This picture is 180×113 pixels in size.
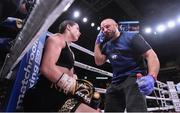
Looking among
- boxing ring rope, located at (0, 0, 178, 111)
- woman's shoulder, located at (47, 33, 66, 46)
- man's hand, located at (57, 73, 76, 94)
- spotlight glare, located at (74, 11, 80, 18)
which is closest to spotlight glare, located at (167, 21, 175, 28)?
spotlight glare, located at (74, 11, 80, 18)

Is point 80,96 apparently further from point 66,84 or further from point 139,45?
point 139,45

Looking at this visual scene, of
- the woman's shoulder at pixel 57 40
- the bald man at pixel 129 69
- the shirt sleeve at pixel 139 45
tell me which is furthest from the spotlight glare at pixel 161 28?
the woman's shoulder at pixel 57 40

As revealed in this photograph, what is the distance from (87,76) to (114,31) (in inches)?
294

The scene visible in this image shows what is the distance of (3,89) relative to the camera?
1108mm

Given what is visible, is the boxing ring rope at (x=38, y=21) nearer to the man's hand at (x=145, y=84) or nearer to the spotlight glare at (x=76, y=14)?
the man's hand at (x=145, y=84)

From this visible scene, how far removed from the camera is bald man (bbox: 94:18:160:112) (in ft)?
4.18

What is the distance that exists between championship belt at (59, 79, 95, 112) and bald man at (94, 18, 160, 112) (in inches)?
14.3

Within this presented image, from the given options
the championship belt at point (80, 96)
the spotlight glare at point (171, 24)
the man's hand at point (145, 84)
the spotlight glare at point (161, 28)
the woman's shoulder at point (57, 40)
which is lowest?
the championship belt at point (80, 96)

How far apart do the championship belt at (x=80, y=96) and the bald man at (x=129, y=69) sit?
0.36m

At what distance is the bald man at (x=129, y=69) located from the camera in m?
1.27

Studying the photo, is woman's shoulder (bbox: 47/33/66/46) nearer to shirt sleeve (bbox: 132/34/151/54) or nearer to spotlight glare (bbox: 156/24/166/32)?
shirt sleeve (bbox: 132/34/151/54)

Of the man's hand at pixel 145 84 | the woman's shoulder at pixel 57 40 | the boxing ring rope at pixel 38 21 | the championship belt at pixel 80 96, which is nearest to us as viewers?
the boxing ring rope at pixel 38 21

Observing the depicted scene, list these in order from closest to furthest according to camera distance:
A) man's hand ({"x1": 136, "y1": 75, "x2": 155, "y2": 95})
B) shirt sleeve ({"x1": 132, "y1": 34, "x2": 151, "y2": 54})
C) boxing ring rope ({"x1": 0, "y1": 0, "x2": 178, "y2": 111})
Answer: boxing ring rope ({"x1": 0, "y1": 0, "x2": 178, "y2": 111}), man's hand ({"x1": 136, "y1": 75, "x2": 155, "y2": 95}), shirt sleeve ({"x1": 132, "y1": 34, "x2": 151, "y2": 54})

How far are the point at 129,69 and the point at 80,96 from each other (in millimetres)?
543
